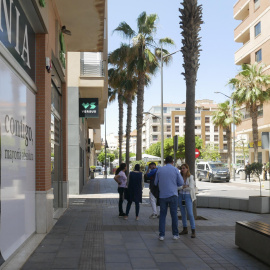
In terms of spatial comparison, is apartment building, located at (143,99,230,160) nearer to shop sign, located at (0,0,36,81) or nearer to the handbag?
the handbag

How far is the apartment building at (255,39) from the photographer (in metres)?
40.7

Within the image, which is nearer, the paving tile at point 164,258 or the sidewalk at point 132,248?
the sidewalk at point 132,248

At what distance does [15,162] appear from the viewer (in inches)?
274

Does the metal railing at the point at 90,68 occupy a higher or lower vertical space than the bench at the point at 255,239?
higher

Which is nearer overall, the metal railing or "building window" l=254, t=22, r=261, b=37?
the metal railing

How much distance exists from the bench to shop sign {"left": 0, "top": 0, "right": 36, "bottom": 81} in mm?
4800

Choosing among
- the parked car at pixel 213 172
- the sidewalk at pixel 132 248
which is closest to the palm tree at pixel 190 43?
the sidewalk at pixel 132 248

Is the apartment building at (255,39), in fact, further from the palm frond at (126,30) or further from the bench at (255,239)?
the bench at (255,239)

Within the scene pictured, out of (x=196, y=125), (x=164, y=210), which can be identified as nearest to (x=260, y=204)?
(x=164, y=210)

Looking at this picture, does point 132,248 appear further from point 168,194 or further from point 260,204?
point 260,204

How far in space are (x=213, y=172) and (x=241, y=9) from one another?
21.5 m

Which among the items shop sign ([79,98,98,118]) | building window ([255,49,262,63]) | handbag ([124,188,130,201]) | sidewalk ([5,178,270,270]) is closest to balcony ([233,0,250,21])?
building window ([255,49,262,63])

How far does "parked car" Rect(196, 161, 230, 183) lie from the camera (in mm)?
37688

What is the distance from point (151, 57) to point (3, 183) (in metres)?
22.0
